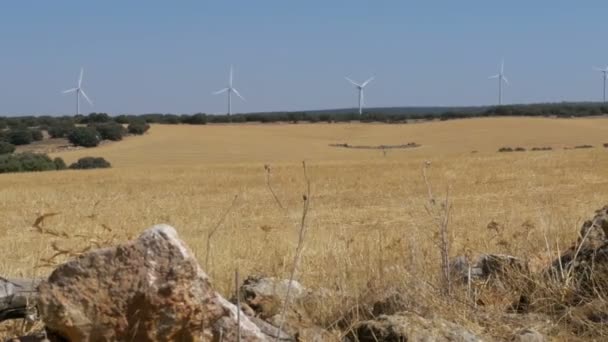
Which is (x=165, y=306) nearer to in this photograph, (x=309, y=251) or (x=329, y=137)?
(x=309, y=251)

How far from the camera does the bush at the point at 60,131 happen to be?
70.2m

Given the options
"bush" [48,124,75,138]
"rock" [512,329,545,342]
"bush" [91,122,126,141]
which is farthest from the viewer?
"bush" [91,122,126,141]

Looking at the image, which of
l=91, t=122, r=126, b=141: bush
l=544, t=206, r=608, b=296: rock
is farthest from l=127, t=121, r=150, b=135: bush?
l=544, t=206, r=608, b=296: rock

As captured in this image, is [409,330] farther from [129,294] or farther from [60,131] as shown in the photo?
[60,131]

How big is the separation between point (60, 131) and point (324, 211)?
53.9 meters

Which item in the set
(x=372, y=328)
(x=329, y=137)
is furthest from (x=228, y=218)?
(x=329, y=137)

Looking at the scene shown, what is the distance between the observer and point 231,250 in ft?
29.9

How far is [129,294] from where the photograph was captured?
135 inches

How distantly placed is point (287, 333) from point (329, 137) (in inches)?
3203

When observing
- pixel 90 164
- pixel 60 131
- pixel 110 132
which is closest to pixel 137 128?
pixel 110 132

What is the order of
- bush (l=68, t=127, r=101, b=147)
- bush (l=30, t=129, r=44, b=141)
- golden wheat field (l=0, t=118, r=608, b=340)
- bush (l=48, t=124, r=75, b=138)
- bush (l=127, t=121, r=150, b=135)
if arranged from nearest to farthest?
golden wheat field (l=0, t=118, r=608, b=340) < bush (l=68, t=127, r=101, b=147) < bush (l=30, t=129, r=44, b=141) < bush (l=48, t=124, r=75, b=138) < bush (l=127, t=121, r=150, b=135)

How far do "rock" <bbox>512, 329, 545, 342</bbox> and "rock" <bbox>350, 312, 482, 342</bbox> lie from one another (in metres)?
0.25

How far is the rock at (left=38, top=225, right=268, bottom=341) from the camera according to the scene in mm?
3395

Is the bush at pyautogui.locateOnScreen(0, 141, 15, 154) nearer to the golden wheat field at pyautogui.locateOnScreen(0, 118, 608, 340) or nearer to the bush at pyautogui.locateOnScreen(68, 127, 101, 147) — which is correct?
the golden wheat field at pyautogui.locateOnScreen(0, 118, 608, 340)
